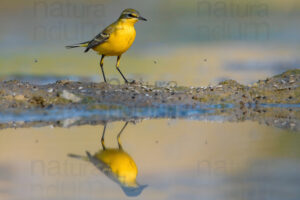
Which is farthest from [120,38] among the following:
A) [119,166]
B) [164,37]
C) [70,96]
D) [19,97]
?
[164,37]

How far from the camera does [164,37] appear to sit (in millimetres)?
20828

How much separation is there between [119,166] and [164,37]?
45.9 ft

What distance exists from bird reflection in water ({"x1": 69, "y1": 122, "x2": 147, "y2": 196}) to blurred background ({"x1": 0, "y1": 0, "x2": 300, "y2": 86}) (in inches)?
316

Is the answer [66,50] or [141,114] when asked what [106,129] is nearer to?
[141,114]

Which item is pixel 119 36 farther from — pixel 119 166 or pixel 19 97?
pixel 119 166

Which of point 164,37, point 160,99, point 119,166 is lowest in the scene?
point 119,166

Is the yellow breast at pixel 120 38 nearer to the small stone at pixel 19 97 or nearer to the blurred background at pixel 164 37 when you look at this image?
the small stone at pixel 19 97

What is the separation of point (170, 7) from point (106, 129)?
13.8 meters

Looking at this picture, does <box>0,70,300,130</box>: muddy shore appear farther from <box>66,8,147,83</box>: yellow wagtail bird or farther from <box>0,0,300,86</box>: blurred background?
<box>0,0,300,86</box>: blurred background

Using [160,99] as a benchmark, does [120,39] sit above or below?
above

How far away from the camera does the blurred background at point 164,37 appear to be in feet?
55.6

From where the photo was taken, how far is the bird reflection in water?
20.7ft

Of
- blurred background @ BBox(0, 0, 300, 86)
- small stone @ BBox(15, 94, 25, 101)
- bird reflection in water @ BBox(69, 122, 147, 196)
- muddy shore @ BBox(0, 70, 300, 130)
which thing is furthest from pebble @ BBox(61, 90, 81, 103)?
blurred background @ BBox(0, 0, 300, 86)

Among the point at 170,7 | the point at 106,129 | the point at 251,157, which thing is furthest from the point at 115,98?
the point at 170,7
